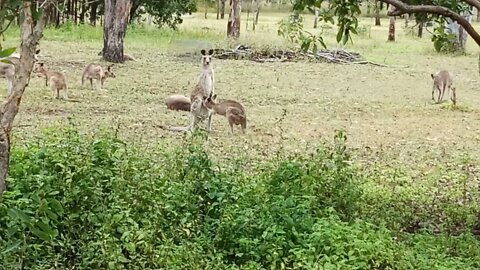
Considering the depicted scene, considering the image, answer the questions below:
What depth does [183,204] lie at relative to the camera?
4836 mm

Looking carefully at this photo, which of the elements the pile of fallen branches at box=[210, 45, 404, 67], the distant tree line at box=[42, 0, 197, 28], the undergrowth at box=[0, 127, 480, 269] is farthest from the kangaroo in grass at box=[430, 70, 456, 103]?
the distant tree line at box=[42, 0, 197, 28]

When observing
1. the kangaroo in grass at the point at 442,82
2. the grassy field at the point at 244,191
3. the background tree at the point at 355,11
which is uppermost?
the background tree at the point at 355,11

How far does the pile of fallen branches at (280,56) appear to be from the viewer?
18663mm

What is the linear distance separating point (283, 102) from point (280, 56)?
7.09m

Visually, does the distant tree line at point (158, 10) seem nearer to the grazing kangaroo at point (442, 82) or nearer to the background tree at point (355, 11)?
the grazing kangaroo at point (442, 82)

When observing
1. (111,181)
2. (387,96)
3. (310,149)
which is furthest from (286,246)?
(387,96)

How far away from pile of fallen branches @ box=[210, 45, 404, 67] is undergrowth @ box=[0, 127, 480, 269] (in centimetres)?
1303

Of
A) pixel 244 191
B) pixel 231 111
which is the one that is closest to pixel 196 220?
pixel 244 191

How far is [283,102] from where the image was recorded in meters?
12.1

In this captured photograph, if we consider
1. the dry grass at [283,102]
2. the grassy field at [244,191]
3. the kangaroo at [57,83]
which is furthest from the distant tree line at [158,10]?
the grassy field at [244,191]

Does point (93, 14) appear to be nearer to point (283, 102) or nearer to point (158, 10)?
point (158, 10)

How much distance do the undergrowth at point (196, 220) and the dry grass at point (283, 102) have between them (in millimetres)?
2724

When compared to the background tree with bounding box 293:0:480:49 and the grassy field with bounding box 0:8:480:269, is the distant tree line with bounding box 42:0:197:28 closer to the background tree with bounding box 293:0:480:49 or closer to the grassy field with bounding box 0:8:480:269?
the grassy field with bounding box 0:8:480:269

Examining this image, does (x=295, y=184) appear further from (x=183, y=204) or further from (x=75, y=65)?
(x=75, y=65)
